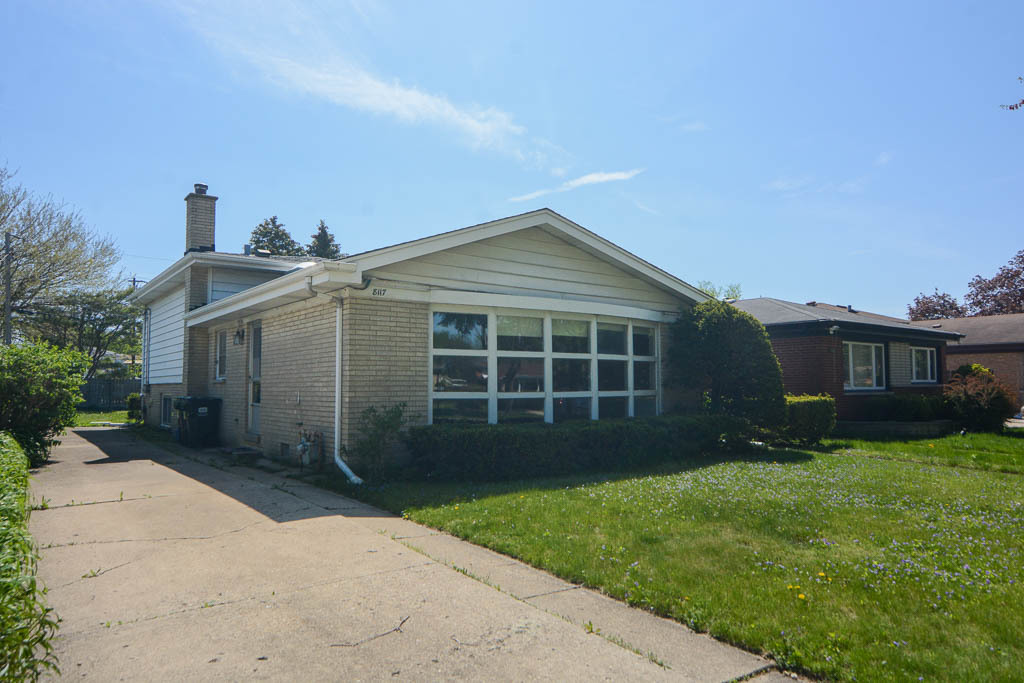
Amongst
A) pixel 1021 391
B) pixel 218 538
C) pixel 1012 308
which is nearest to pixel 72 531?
pixel 218 538

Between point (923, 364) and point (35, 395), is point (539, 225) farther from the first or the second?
point (923, 364)

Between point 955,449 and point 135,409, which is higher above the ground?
point 135,409

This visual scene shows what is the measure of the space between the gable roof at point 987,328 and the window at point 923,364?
13.9 ft

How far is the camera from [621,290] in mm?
13133

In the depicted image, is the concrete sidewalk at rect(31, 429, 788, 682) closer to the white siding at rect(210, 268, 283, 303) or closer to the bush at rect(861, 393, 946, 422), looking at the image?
the white siding at rect(210, 268, 283, 303)

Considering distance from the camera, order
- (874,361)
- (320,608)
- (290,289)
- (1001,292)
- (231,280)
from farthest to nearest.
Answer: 1. (1001,292)
2. (874,361)
3. (231,280)
4. (290,289)
5. (320,608)

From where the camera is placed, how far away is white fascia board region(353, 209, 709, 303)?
9.40 m

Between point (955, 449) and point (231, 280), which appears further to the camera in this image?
point (231, 280)

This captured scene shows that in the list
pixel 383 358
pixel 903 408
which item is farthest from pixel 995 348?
pixel 383 358

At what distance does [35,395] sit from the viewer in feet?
34.3

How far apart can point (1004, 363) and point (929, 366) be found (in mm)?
9077

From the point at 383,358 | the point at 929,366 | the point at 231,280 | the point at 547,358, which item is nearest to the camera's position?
the point at 383,358

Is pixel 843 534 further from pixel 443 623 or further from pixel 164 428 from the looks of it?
pixel 164 428

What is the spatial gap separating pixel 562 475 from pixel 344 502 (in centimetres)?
348
